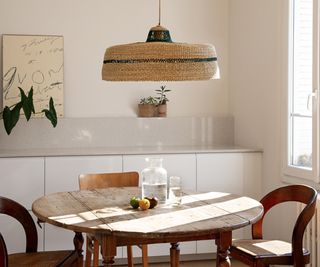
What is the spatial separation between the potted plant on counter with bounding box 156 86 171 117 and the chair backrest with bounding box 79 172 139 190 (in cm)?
136

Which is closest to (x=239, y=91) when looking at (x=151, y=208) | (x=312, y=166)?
(x=312, y=166)

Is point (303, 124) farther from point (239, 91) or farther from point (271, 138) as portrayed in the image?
point (239, 91)

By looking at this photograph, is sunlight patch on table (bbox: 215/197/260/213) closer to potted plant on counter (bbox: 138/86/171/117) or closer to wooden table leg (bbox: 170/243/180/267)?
wooden table leg (bbox: 170/243/180/267)

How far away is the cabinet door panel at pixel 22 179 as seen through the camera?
4.82 m

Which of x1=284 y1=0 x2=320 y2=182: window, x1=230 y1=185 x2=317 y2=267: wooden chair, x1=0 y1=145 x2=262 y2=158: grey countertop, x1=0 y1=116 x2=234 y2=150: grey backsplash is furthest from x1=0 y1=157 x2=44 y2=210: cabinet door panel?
x1=284 y1=0 x2=320 y2=182: window

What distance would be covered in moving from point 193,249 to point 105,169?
1.00 metres

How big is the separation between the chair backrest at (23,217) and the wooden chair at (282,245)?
1177 millimetres

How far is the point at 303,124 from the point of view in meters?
4.58

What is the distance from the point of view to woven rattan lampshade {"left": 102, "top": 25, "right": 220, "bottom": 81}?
116 inches

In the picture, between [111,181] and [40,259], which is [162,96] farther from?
[40,259]

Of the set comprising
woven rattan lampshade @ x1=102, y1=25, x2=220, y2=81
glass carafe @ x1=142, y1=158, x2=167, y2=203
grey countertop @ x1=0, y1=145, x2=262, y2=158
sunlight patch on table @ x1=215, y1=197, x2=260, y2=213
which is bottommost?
sunlight patch on table @ x1=215, y1=197, x2=260, y2=213

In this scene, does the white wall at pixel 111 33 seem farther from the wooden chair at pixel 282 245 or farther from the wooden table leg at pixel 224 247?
the wooden table leg at pixel 224 247

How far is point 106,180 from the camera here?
14.2 ft

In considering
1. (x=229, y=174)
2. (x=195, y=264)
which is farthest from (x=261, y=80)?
(x=195, y=264)
